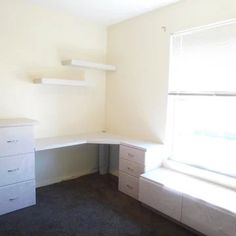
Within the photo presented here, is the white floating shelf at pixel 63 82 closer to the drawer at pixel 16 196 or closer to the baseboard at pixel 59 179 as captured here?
the drawer at pixel 16 196

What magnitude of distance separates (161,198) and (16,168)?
1648 millimetres

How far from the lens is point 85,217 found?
7.93ft

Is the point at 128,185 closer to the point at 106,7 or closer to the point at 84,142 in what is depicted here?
the point at 84,142

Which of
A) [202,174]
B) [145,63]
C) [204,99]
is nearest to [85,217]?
[202,174]

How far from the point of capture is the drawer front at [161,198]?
2.25 meters

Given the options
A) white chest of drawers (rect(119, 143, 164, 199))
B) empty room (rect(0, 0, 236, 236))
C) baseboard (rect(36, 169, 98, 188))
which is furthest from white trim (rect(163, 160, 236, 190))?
baseboard (rect(36, 169, 98, 188))

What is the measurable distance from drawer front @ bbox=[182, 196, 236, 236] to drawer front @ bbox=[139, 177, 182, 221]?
0.27 ft

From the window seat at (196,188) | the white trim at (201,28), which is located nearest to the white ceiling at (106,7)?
the white trim at (201,28)

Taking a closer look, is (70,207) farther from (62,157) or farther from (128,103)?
(128,103)

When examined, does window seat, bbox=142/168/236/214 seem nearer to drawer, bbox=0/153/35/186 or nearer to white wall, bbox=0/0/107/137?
drawer, bbox=0/153/35/186

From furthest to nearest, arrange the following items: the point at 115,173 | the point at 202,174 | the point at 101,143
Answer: the point at 115,173 < the point at 101,143 < the point at 202,174

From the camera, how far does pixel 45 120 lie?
309 cm

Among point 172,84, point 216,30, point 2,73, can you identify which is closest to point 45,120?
point 2,73

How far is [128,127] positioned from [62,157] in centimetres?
112
